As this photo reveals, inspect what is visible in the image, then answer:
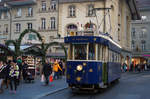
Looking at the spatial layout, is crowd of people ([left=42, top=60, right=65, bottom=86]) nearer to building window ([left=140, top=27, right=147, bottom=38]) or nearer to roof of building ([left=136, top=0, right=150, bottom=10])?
building window ([left=140, top=27, right=147, bottom=38])

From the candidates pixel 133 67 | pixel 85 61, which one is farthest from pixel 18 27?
pixel 85 61

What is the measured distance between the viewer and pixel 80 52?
13.3 m

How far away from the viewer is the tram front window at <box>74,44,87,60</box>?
13.2m

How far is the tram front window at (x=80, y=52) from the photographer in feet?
43.3

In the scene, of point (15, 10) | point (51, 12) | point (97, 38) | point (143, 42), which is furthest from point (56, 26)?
point (97, 38)

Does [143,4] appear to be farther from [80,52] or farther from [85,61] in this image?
[85,61]

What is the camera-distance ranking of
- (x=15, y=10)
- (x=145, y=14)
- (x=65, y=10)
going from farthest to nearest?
(x=145, y=14)
(x=15, y=10)
(x=65, y=10)

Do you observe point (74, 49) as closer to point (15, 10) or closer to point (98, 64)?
point (98, 64)

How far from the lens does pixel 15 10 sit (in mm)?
46344

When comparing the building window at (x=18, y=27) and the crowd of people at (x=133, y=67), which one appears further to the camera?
the building window at (x=18, y=27)

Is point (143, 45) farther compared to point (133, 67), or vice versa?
point (143, 45)

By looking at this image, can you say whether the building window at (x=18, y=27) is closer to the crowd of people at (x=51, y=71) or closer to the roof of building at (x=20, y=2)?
the roof of building at (x=20, y=2)

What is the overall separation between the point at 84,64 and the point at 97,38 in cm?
142

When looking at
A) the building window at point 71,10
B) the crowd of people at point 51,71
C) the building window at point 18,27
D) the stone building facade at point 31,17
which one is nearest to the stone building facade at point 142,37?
the building window at point 71,10
